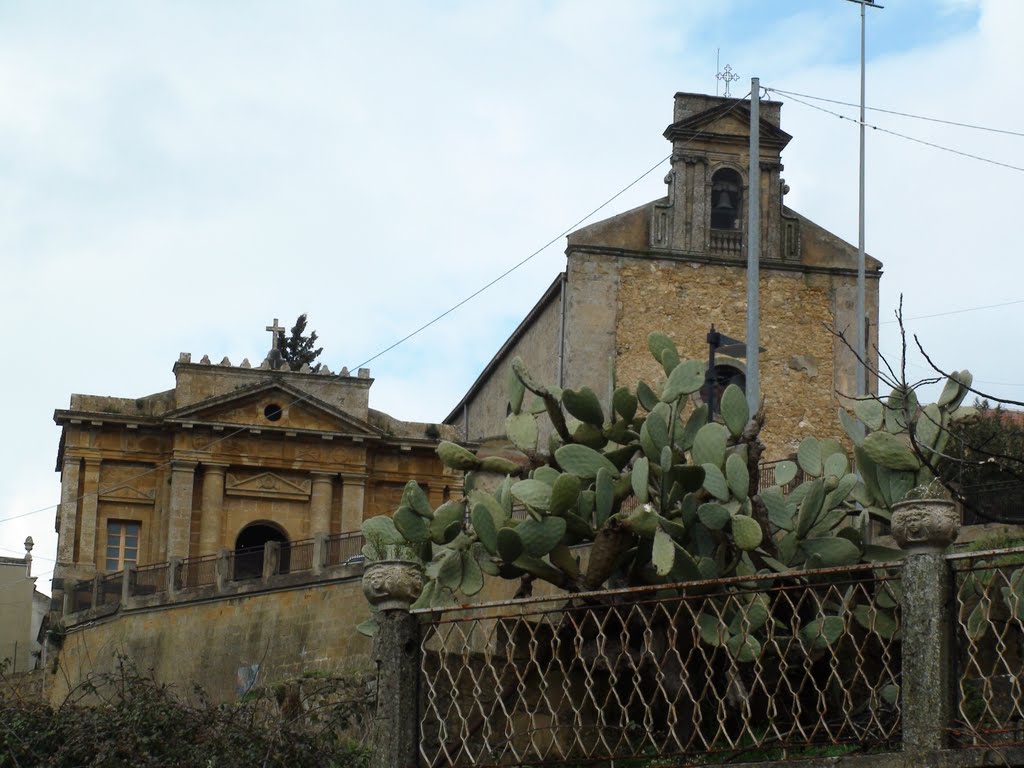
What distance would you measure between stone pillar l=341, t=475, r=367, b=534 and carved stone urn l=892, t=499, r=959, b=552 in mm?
29770

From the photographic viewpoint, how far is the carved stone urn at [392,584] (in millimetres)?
11336


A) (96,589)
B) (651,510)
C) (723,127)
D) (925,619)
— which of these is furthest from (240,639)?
(925,619)

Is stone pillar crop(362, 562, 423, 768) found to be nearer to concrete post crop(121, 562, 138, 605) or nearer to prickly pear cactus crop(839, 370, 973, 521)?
prickly pear cactus crop(839, 370, 973, 521)

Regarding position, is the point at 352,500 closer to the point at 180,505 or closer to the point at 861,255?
the point at 180,505

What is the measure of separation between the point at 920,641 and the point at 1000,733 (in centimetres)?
58

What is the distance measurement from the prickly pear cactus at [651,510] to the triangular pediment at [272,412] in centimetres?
2376

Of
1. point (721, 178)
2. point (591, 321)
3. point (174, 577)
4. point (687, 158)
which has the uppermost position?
point (687, 158)

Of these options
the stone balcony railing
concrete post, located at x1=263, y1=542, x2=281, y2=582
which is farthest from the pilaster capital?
concrete post, located at x1=263, y1=542, x2=281, y2=582

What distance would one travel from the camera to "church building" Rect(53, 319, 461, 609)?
126 feet

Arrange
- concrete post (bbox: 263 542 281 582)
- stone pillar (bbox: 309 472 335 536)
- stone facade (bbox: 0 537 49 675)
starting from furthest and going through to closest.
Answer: stone facade (bbox: 0 537 49 675) < stone pillar (bbox: 309 472 335 536) < concrete post (bbox: 263 542 281 582)

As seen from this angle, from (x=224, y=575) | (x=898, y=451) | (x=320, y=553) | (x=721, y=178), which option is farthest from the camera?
(x=721, y=178)

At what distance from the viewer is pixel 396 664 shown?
11328 mm

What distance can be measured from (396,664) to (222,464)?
28.1 metres

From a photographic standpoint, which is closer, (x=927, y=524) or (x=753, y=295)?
(x=927, y=524)
